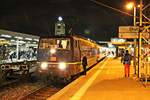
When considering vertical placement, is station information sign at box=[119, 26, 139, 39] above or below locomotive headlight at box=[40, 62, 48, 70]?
above

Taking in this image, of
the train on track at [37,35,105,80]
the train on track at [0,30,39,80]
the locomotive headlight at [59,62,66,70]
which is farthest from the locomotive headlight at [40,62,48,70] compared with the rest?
the train on track at [0,30,39,80]

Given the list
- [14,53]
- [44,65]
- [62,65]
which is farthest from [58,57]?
[14,53]

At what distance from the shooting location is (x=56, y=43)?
21.6 meters

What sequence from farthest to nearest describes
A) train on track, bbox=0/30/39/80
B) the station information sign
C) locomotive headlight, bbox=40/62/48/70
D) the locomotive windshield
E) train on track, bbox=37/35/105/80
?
1. train on track, bbox=0/30/39/80
2. the locomotive windshield
3. locomotive headlight, bbox=40/62/48/70
4. train on track, bbox=37/35/105/80
5. the station information sign

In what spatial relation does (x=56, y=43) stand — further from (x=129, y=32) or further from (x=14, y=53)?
(x=14, y=53)

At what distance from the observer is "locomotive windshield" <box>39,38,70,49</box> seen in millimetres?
21469

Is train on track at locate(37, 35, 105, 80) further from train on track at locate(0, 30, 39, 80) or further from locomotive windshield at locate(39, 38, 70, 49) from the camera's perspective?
train on track at locate(0, 30, 39, 80)

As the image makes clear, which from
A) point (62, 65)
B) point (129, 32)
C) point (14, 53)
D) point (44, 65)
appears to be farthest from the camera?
point (14, 53)

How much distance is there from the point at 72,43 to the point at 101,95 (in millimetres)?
8715

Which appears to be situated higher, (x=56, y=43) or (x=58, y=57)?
(x=56, y=43)

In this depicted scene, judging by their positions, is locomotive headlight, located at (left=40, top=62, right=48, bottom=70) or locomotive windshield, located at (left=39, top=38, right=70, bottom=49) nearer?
locomotive headlight, located at (left=40, top=62, right=48, bottom=70)

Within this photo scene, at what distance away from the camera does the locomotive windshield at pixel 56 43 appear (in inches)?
845

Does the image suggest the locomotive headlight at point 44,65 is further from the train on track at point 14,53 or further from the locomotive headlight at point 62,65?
the train on track at point 14,53

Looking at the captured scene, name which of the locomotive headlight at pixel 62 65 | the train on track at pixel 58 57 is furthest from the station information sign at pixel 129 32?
the locomotive headlight at pixel 62 65
